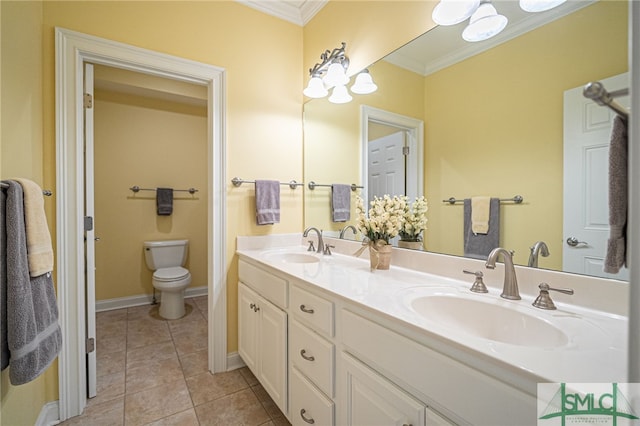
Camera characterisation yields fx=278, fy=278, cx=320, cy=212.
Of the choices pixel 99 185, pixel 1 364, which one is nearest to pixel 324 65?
pixel 1 364

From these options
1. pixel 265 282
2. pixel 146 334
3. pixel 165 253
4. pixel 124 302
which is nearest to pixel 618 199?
pixel 265 282

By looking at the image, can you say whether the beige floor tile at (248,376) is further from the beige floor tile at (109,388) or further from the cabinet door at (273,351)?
the beige floor tile at (109,388)

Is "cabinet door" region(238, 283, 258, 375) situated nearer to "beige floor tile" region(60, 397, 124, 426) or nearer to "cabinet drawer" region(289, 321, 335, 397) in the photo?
"cabinet drawer" region(289, 321, 335, 397)

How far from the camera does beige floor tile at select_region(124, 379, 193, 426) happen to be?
1.48m

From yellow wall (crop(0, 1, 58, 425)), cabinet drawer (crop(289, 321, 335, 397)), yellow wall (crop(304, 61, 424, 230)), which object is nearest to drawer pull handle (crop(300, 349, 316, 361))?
cabinet drawer (crop(289, 321, 335, 397))

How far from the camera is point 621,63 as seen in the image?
792 millimetres

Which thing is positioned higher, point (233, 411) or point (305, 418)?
point (305, 418)

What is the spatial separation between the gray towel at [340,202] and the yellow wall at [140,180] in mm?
2084

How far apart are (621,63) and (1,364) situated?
215cm

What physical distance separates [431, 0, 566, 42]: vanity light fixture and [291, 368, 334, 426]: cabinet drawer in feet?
5.18

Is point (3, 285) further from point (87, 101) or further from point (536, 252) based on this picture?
Result: point (536, 252)

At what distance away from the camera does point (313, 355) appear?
44.6 inches

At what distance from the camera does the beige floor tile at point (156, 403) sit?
4.87 feet

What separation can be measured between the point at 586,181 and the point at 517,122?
309 mm
